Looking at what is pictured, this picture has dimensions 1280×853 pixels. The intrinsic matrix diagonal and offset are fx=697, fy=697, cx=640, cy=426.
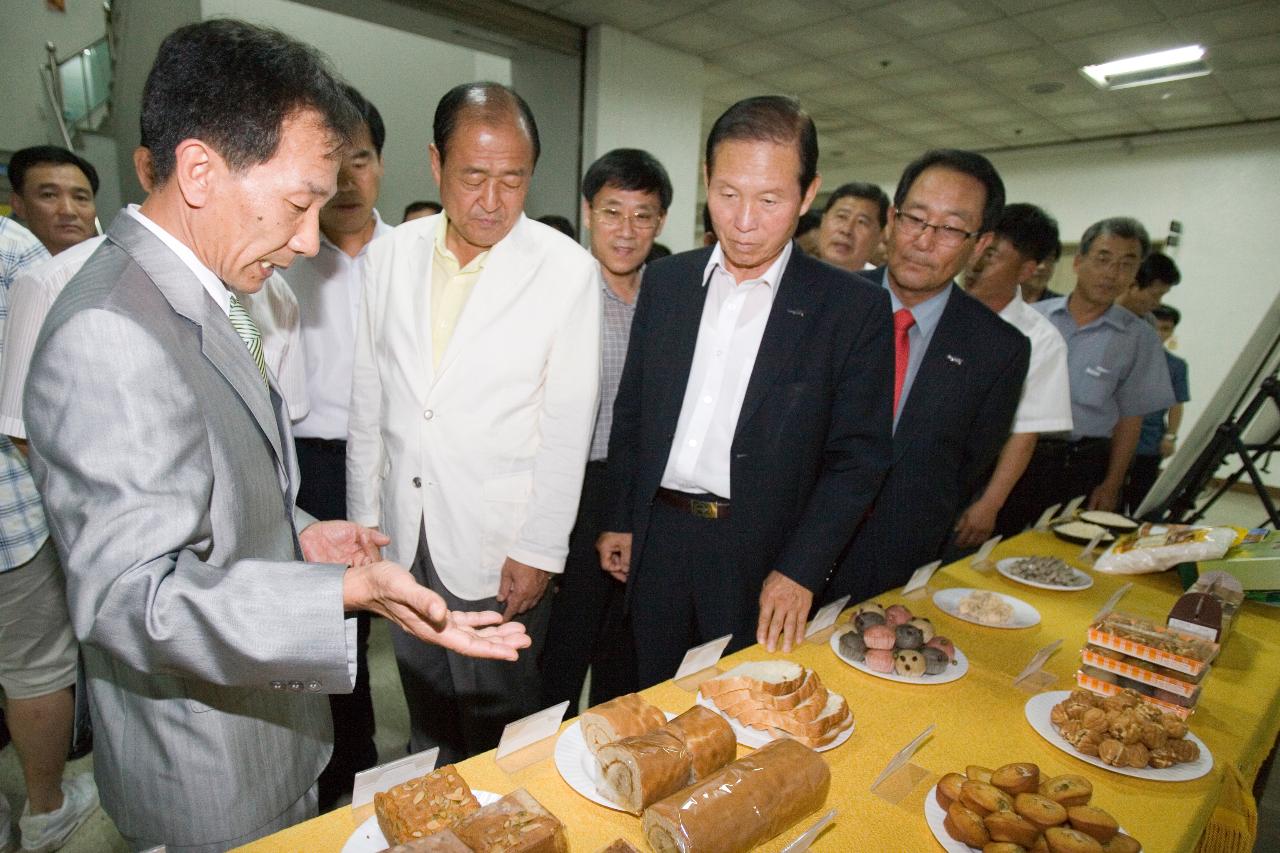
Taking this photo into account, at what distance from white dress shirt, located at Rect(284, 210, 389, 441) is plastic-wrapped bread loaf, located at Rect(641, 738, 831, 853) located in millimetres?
1728

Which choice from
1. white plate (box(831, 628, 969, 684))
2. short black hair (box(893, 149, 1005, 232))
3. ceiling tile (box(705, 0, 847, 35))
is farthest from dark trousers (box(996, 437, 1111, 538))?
ceiling tile (box(705, 0, 847, 35))

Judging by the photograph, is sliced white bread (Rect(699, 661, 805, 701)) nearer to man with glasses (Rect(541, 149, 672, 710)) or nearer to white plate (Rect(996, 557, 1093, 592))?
white plate (Rect(996, 557, 1093, 592))

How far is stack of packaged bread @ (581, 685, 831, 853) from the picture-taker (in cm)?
88

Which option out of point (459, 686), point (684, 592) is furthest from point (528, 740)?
point (459, 686)

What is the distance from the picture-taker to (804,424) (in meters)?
1.64

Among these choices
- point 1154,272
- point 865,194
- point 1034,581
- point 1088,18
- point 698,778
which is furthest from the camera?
point 1088,18

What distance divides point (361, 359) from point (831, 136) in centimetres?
870

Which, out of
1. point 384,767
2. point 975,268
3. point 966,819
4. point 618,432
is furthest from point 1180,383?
point 384,767

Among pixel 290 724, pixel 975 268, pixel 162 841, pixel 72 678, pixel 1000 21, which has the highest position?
pixel 1000 21

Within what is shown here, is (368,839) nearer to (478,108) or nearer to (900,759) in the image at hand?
(900,759)

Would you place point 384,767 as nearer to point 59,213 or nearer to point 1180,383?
point 59,213

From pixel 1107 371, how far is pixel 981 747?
2742mm

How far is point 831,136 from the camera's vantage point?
29.8 ft

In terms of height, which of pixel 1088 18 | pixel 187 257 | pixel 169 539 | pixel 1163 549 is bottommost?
pixel 1163 549
